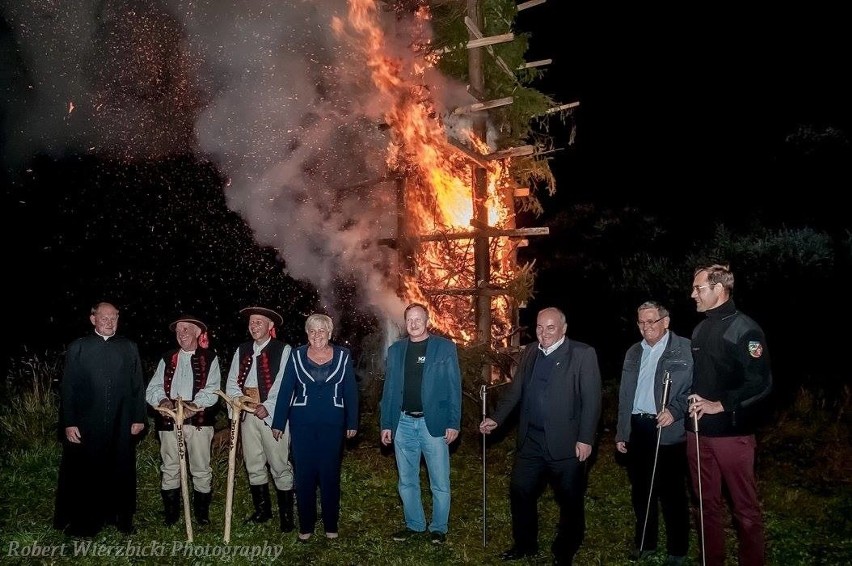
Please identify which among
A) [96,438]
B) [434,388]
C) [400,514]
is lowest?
[400,514]

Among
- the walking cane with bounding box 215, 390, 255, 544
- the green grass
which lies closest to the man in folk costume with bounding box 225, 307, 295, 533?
the walking cane with bounding box 215, 390, 255, 544

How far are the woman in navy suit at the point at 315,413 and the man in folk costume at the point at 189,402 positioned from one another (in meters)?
0.89

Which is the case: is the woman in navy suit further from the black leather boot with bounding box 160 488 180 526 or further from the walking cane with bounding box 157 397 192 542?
the black leather boot with bounding box 160 488 180 526

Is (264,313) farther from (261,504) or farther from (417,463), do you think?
(417,463)

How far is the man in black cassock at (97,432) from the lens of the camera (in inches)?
255

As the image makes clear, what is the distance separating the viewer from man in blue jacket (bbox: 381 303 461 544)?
6.13 metres

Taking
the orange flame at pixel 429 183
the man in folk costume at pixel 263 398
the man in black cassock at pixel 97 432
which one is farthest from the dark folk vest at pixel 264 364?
the orange flame at pixel 429 183

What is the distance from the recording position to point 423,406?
6.12 meters

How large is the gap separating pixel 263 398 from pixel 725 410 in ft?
13.8

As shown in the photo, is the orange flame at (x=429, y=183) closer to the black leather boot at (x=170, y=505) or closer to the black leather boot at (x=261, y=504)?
the black leather boot at (x=261, y=504)

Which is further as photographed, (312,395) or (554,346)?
(312,395)

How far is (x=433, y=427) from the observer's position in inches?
241

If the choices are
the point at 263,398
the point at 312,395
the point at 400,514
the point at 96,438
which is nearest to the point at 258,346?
the point at 263,398

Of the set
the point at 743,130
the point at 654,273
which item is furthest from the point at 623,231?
→ the point at 654,273
